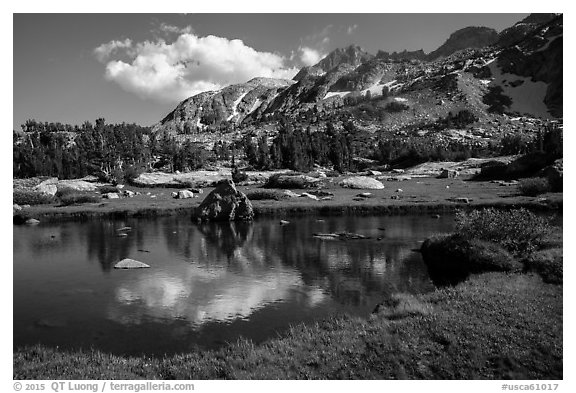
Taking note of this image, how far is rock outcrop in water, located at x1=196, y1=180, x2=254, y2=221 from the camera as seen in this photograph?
6550 centimetres

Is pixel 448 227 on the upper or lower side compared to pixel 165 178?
lower

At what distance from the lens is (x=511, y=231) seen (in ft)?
106

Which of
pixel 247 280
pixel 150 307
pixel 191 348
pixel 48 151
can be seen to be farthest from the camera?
pixel 48 151

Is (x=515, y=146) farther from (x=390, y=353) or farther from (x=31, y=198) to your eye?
(x=390, y=353)

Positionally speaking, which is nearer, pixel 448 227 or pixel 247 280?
pixel 247 280

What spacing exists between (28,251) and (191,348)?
113ft

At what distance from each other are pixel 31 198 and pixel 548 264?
93.4m

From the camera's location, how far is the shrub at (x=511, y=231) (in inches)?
1255

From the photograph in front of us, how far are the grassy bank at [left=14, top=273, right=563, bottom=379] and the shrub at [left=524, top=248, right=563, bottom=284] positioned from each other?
16.1 feet

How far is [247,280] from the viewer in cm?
3203

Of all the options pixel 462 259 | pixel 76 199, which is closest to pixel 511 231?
pixel 462 259

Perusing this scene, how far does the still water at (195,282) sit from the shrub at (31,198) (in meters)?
32.2
